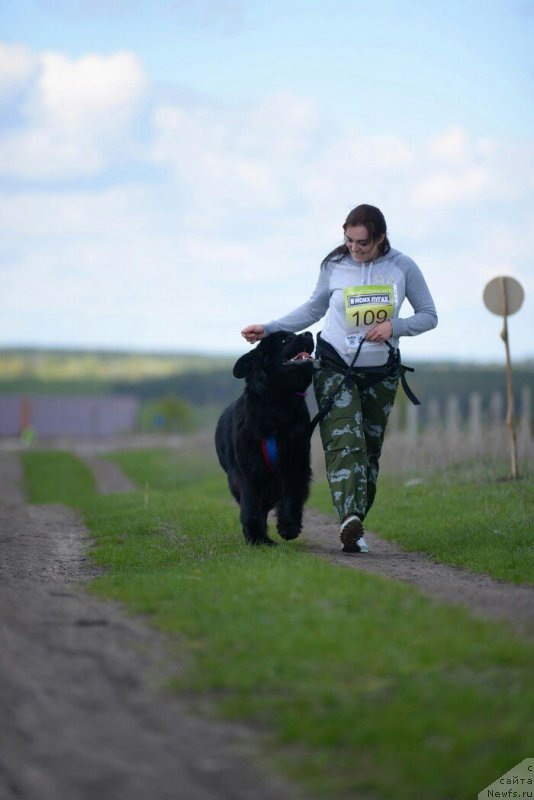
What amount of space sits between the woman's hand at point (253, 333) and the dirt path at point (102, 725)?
11.3 ft

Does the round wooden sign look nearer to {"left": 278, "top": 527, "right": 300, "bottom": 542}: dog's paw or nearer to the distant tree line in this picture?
{"left": 278, "top": 527, "right": 300, "bottom": 542}: dog's paw

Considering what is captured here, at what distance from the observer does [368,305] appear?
29.7ft

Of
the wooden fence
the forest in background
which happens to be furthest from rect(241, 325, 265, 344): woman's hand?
the forest in background

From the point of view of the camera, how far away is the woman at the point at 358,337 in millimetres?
9062

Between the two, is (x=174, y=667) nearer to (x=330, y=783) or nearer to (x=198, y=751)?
(x=198, y=751)

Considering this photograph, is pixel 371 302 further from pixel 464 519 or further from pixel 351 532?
pixel 464 519

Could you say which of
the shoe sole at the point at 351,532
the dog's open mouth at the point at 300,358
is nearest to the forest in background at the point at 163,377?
the shoe sole at the point at 351,532

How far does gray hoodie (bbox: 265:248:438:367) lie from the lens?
357 inches

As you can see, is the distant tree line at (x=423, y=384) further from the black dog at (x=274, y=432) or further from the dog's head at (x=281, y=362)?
the dog's head at (x=281, y=362)

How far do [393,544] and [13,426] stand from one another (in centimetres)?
8373

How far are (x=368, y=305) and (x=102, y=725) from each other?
17.7ft

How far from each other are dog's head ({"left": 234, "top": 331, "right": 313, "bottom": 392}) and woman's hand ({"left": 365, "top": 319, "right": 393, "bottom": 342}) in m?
0.54

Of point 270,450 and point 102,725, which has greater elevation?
point 270,450

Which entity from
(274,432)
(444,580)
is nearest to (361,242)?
(274,432)
